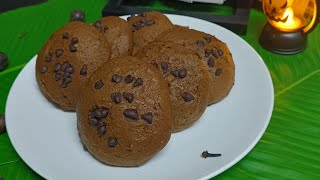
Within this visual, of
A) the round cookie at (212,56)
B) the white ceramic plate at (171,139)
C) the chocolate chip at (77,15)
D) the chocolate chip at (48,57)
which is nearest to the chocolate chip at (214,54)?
the round cookie at (212,56)

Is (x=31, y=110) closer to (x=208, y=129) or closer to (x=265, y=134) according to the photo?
(x=208, y=129)

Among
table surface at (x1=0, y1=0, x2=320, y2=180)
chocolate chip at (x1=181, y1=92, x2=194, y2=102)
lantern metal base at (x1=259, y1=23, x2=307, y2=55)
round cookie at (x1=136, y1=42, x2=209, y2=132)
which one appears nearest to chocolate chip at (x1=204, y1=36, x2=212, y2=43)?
round cookie at (x1=136, y1=42, x2=209, y2=132)

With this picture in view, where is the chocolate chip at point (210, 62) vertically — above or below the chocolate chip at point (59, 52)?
below

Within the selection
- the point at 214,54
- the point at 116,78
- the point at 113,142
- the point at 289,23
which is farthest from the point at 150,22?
the point at 289,23

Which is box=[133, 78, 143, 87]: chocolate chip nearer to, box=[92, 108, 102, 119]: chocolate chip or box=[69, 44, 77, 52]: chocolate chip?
box=[92, 108, 102, 119]: chocolate chip

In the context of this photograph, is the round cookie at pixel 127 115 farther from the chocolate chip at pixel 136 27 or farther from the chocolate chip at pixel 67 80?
the chocolate chip at pixel 136 27

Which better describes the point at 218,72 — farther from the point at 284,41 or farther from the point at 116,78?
the point at 284,41
